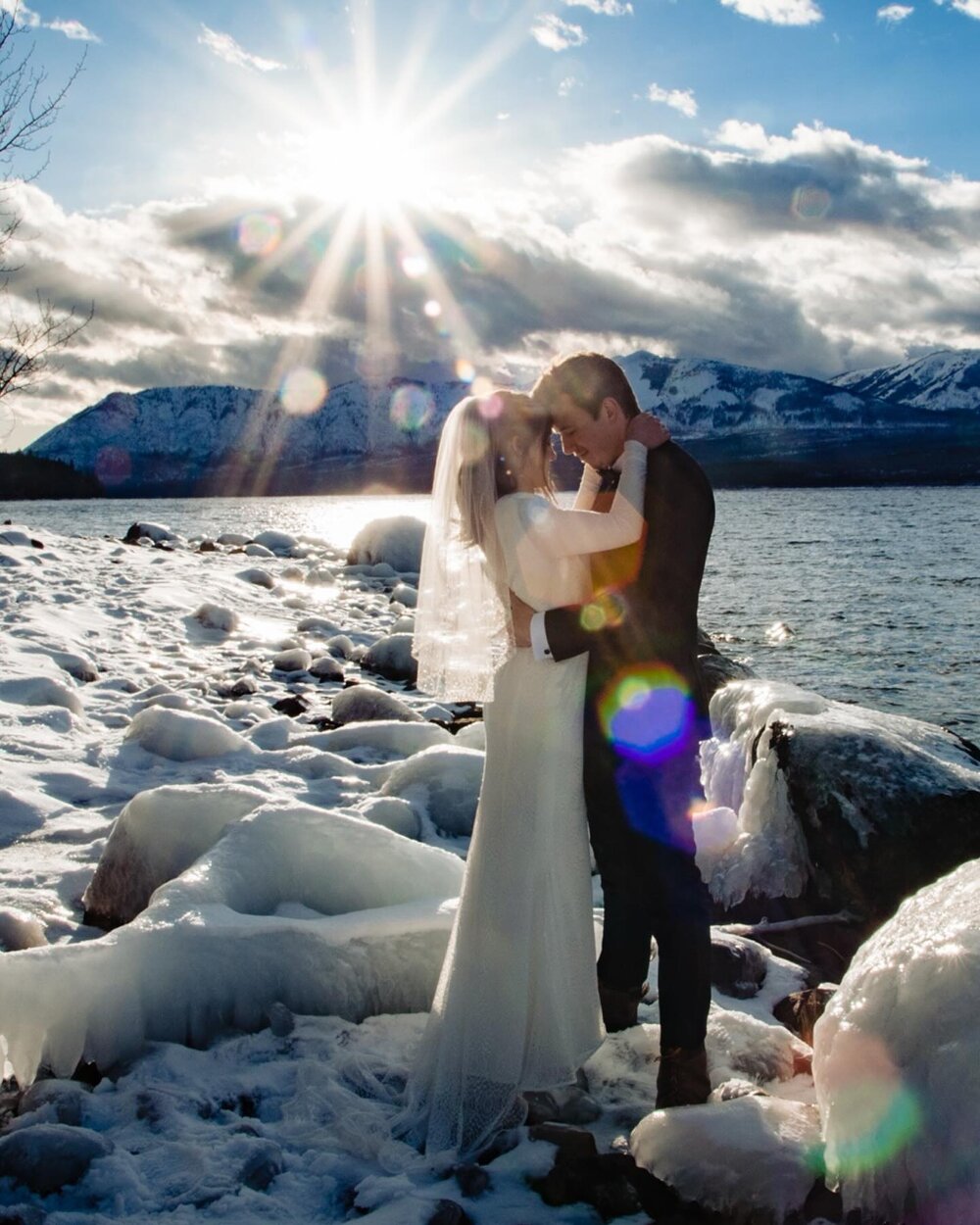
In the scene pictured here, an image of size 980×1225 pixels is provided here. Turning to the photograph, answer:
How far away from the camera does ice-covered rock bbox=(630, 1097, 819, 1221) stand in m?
2.70

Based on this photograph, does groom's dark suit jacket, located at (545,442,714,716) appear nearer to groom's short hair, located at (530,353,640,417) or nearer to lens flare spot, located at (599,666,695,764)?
lens flare spot, located at (599,666,695,764)

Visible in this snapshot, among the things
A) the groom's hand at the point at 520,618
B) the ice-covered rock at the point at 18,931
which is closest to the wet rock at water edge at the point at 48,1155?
the ice-covered rock at the point at 18,931

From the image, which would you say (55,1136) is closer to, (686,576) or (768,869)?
(686,576)

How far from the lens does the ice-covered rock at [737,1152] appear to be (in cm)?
270

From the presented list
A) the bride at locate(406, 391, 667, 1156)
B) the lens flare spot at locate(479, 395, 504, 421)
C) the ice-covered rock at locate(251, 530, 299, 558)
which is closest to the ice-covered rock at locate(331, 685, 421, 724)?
the bride at locate(406, 391, 667, 1156)

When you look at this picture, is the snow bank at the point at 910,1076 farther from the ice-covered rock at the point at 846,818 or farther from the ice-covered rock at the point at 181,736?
the ice-covered rock at the point at 181,736

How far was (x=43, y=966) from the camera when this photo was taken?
3357mm

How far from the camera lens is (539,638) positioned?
341 cm

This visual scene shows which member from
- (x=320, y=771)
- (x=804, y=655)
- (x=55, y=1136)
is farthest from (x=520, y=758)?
(x=804, y=655)

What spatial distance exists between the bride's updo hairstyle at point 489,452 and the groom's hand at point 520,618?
24 centimetres

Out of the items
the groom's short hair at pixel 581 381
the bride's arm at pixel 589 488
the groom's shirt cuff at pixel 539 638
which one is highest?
the groom's short hair at pixel 581 381

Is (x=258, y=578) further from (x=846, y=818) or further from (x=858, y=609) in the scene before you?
(x=846, y=818)

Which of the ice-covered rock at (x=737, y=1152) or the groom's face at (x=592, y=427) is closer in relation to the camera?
the ice-covered rock at (x=737, y=1152)

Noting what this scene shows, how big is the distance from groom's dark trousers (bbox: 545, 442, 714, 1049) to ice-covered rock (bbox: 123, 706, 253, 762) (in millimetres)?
4446
